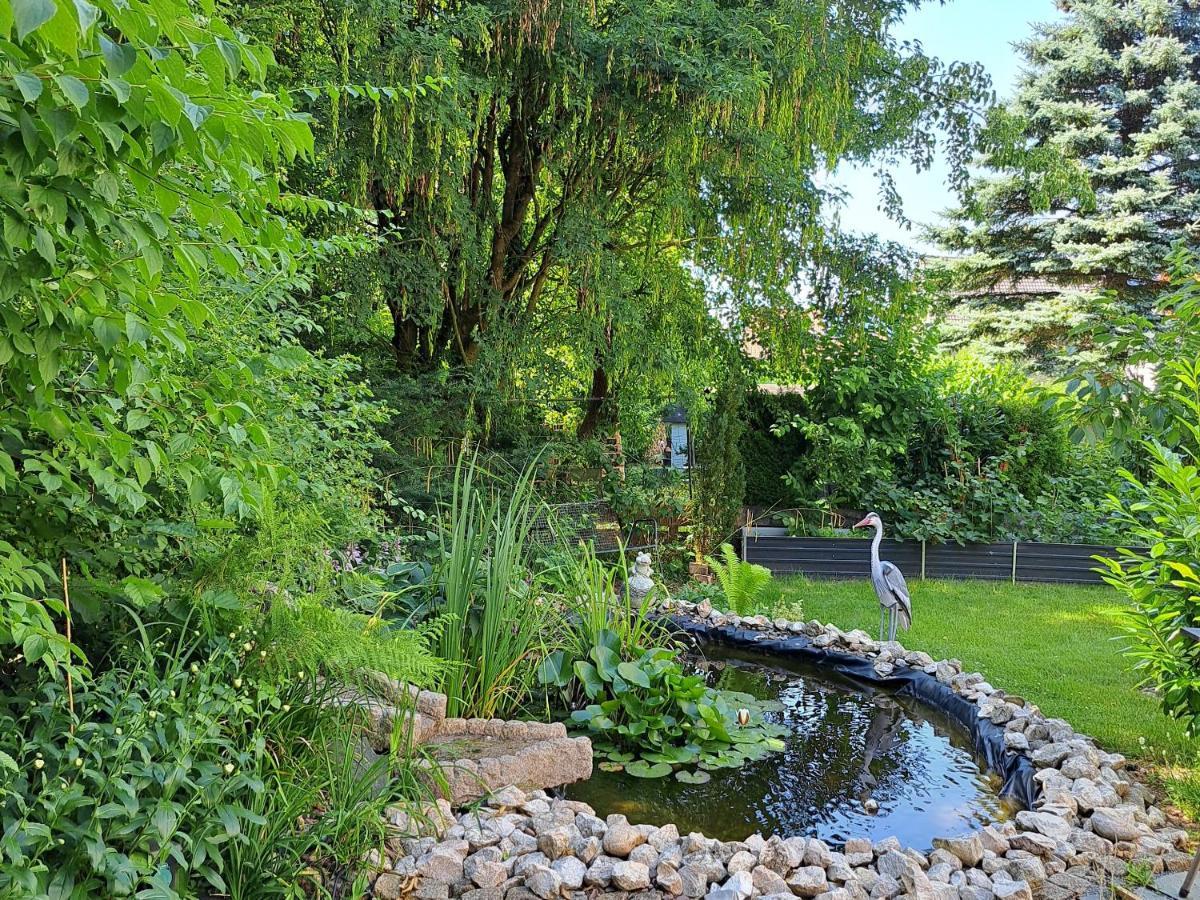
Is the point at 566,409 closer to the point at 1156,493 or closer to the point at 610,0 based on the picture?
the point at 610,0

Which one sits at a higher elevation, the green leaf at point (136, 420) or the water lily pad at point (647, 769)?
the green leaf at point (136, 420)

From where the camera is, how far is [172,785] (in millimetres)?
1695

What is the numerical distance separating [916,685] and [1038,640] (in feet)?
5.02

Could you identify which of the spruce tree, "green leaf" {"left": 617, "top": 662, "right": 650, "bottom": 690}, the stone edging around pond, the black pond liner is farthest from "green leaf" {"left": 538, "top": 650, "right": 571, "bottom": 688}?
the spruce tree

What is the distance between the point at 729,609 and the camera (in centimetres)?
581

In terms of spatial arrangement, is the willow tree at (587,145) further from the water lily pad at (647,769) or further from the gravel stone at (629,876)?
the gravel stone at (629,876)

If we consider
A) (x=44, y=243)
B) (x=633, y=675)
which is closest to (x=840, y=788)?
(x=633, y=675)

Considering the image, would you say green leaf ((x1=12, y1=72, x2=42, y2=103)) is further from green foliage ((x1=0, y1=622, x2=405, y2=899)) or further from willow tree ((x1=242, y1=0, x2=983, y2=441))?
willow tree ((x1=242, y1=0, x2=983, y2=441))

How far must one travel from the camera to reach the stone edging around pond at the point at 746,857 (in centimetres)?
220

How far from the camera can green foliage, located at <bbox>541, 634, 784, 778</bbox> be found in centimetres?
336

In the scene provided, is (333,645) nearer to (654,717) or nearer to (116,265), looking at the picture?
(116,265)

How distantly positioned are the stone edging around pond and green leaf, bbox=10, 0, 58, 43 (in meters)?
2.05

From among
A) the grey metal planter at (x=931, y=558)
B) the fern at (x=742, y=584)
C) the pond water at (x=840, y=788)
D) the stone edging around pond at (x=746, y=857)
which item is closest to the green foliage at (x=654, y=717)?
the pond water at (x=840, y=788)

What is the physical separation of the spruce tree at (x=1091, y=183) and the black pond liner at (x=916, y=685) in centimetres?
984
